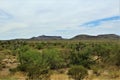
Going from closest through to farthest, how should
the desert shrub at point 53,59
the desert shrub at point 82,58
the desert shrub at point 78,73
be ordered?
the desert shrub at point 78,73 → the desert shrub at point 53,59 → the desert shrub at point 82,58

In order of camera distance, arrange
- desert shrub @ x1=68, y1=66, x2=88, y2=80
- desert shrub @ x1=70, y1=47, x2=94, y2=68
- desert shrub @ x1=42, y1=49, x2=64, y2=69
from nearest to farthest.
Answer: desert shrub @ x1=68, y1=66, x2=88, y2=80 < desert shrub @ x1=42, y1=49, x2=64, y2=69 < desert shrub @ x1=70, y1=47, x2=94, y2=68

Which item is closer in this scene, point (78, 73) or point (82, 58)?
point (78, 73)

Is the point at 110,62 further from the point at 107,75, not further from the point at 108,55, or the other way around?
the point at 107,75

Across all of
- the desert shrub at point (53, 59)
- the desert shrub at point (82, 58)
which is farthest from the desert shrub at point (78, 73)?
the desert shrub at point (82, 58)

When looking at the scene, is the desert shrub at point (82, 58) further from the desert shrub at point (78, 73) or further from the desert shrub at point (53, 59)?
the desert shrub at point (78, 73)

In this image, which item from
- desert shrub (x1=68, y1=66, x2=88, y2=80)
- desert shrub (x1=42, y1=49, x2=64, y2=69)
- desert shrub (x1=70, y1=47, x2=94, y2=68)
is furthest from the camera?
desert shrub (x1=70, y1=47, x2=94, y2=68)

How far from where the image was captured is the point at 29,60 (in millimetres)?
29734

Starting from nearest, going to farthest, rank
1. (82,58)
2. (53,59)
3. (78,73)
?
(78,73) < (53,59) < (82,58)

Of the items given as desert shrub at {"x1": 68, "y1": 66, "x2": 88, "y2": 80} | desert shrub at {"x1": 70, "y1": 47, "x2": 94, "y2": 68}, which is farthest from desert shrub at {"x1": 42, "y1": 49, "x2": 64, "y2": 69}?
desert shrub at {"x1": 68, "y1": 66, "x2": 88, "y2": 80}

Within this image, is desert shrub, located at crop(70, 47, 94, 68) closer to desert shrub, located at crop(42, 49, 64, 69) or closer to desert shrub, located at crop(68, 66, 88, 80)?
desert shrub, located at crop(42, 49, 64, 69)

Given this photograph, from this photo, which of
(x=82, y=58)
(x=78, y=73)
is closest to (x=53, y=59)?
(x=82, y=58)

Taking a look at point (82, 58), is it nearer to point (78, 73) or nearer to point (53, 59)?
point (53, 59)

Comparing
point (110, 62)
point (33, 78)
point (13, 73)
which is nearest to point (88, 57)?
point (110, 62)

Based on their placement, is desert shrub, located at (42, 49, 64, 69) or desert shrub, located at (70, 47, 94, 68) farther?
desert shrub, located at (70, 47, 94, 68)
